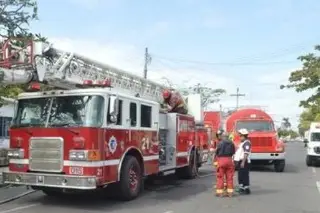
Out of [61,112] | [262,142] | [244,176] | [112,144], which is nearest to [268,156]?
[262,142]

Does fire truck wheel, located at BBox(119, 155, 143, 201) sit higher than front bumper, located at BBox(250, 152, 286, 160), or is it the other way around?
front bumper, located at BBox(250, 152, 286, 160)

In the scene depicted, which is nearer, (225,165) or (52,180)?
(52,180)

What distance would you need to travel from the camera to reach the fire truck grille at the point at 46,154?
1052 centimetres

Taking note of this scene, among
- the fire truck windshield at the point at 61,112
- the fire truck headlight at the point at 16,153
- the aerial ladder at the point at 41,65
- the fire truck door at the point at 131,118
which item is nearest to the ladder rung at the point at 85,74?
the aerial ladder at the point at 41,65

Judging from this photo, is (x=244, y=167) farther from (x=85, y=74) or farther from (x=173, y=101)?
(x=85, y=74)

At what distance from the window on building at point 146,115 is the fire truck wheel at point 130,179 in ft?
3.48

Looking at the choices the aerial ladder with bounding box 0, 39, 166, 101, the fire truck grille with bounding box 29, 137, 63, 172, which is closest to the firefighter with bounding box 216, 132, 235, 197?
the aerial ladder with bounding box 0, 39, 166, 101

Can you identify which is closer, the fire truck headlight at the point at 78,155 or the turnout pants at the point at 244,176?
the fire truck headlight at the point at 78,155

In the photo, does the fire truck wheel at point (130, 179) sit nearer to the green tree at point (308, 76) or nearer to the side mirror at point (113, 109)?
the side mirror at point (113, 109)

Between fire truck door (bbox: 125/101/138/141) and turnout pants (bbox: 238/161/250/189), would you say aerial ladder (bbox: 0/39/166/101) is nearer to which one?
fire truck door (bbox: 125/101/138/141)

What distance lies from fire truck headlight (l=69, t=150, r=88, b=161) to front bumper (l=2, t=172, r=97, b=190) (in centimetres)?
39

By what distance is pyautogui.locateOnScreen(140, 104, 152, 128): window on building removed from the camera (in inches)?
493

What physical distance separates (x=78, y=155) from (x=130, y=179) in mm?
1807

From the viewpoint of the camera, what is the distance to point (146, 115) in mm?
12773
